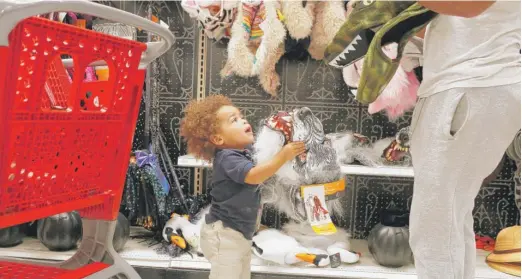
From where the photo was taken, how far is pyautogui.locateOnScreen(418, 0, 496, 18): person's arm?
0.86m

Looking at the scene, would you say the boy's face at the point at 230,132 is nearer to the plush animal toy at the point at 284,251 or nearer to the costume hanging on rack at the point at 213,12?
the plush animal toy at the point at 284,251

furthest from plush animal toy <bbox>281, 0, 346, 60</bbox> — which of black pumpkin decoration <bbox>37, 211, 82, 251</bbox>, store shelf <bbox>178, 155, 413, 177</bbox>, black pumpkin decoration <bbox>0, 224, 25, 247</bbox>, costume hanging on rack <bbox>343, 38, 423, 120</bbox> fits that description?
black pumpkin decoration <bbox>0, 224, 25, 247</bbox>

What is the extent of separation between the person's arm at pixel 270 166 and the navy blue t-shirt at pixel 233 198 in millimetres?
57

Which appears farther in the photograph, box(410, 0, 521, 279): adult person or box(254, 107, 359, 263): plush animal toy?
box(254, 107, 359, 263): plush animal toy

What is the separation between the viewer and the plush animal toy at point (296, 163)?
1.57 meters

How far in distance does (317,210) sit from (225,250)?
0.37m

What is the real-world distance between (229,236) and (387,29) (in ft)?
2.73

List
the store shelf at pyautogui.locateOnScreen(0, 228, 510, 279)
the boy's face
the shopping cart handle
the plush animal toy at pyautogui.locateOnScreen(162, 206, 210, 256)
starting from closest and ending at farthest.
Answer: the shopping cart handle, the boy's face, the store shelf at pyautogui.locateOnScreen(0, 228, 510, 279), the plush animal toy at pyautogui.locateOnScreen(162, 206, 210, 256)

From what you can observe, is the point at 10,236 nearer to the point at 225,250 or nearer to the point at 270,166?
the point at 225,250

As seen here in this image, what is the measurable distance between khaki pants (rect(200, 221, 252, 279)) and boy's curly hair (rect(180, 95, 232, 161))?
248mm

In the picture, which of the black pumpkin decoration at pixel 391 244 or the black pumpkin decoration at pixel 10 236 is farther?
the black pumpkin decoration at pixel 10 236

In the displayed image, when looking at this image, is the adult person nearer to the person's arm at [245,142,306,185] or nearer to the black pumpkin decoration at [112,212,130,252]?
the person's arm at [245,142,306,185]

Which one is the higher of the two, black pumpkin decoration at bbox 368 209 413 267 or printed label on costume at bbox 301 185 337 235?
printed label on costume at bbox 301 185 337 235

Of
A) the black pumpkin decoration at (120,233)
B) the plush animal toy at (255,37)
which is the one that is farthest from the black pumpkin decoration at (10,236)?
the plush animal toy at (255,37)
